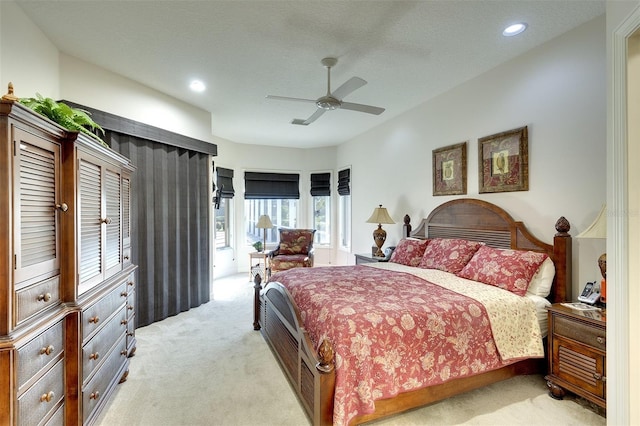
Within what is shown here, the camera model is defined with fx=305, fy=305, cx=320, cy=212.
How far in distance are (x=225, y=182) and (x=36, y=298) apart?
16.0 feet

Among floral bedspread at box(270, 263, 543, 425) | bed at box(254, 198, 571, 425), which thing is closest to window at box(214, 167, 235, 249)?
bed at box(254, 198, 571, 425)

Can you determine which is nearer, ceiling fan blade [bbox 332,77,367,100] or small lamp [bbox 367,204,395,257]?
ceiling fan blade [bbox 332,77,367,100]

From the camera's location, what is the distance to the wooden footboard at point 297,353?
1721 millimetres

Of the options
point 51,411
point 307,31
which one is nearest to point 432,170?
point 307,31

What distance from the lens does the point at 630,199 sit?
153 centimetres

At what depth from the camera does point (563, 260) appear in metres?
2.53

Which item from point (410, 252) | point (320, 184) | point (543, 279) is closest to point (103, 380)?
point (410, 252)

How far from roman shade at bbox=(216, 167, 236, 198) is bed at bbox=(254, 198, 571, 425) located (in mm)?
3391

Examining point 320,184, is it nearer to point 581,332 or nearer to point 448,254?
point 448,254

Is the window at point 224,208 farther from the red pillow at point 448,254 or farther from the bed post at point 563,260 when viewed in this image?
the bed post at point 563,260

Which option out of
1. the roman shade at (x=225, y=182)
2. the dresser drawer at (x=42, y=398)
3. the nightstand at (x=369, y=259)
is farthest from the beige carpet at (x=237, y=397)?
the roman shade at (x=225, y=182)

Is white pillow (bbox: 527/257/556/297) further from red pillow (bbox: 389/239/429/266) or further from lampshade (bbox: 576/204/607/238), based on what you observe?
red pillow (bbox: 389/239/429/266)

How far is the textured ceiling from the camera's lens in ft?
7.37

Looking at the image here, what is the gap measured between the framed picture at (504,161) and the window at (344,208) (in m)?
3.13
